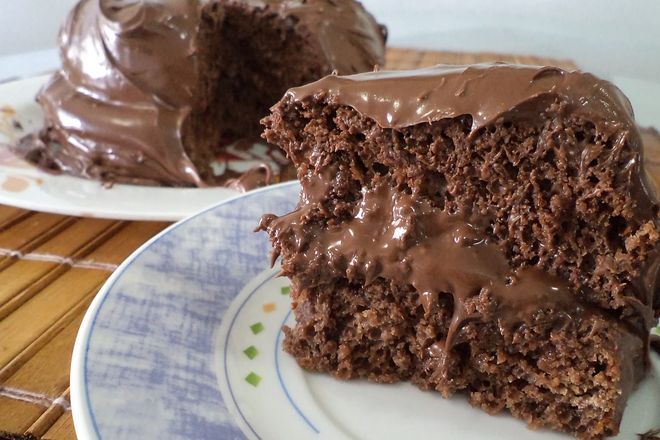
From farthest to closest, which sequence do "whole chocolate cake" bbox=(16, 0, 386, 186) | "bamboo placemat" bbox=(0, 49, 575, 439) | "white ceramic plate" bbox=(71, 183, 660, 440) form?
"whole chocolate cake" bbox=(16, 0, 386, 186) < "bamboo placemat" bbox=(0, 49, 575, 439) < "white ceramic plate" bbox=(71, 183, 660, 440)

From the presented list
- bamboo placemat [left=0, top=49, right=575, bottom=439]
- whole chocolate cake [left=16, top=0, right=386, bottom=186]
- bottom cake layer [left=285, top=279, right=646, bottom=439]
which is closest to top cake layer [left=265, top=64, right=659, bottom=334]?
bottom cake layer [left=285, top=279, right=646, bottom=439]

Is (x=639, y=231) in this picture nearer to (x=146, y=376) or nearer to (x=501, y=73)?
(x=501, y=73)

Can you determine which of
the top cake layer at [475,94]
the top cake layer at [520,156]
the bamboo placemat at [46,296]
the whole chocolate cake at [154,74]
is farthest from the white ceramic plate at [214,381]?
the whole chocolate cake at [154,74]

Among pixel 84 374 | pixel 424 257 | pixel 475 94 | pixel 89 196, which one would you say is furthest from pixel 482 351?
pixel 89 196

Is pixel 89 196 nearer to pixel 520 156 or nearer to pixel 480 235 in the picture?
pixel 480 235

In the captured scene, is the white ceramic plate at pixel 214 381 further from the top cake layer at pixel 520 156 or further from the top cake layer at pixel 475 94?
the top cake layer at pixel 475 94

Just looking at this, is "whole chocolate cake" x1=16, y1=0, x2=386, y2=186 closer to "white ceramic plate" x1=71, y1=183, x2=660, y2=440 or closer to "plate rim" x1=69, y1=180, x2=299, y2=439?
"white ceramic plate" x1=71, y1=183, x2=660, y2=440
